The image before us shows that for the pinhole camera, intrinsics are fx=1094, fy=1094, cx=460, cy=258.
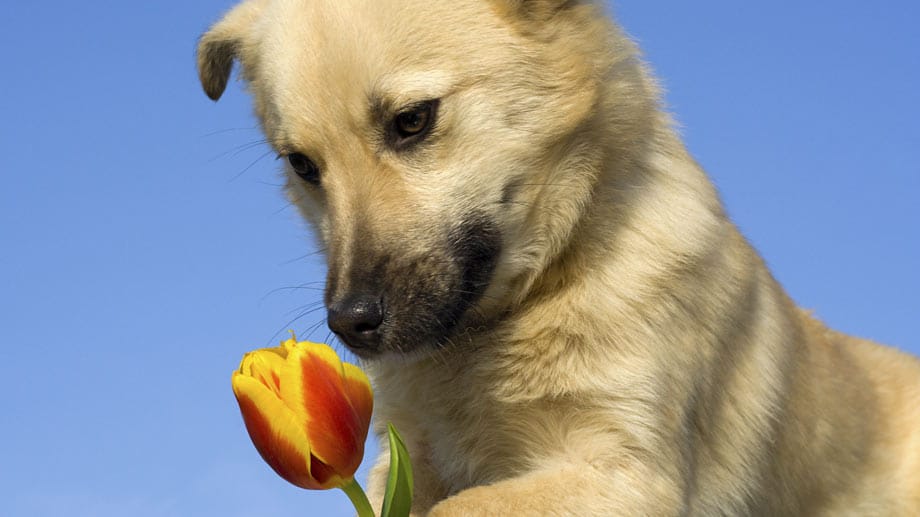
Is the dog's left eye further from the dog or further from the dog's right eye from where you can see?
the dog's right eye

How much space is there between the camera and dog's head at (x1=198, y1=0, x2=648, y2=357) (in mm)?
3658

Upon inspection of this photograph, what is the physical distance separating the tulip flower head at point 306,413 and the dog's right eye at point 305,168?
182 centimetres

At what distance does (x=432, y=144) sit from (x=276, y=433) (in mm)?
1836

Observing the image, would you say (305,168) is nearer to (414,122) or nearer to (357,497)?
(414,122)

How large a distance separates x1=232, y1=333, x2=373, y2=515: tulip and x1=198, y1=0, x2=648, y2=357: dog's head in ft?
3.89

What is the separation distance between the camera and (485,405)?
414cm

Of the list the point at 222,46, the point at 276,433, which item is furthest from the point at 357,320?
the point at 222,46

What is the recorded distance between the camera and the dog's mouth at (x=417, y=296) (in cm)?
347

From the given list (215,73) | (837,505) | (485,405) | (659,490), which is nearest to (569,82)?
(485,405)

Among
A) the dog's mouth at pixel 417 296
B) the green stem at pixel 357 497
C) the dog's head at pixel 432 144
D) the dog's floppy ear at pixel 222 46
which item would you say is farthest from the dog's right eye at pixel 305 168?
the green stem at pixel 357 497

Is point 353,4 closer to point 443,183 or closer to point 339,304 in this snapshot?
point 443,183

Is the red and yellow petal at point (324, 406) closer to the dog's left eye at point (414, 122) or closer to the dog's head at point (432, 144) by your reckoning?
the dog's head at point (432, 144)

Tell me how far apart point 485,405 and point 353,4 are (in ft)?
5.11

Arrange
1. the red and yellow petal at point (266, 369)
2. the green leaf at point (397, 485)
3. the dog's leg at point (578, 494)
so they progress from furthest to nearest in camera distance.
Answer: the dog's leg at point (578, 494)
the red and yellow petal at point (266, 369)
the green leaf at point (397, 485)
